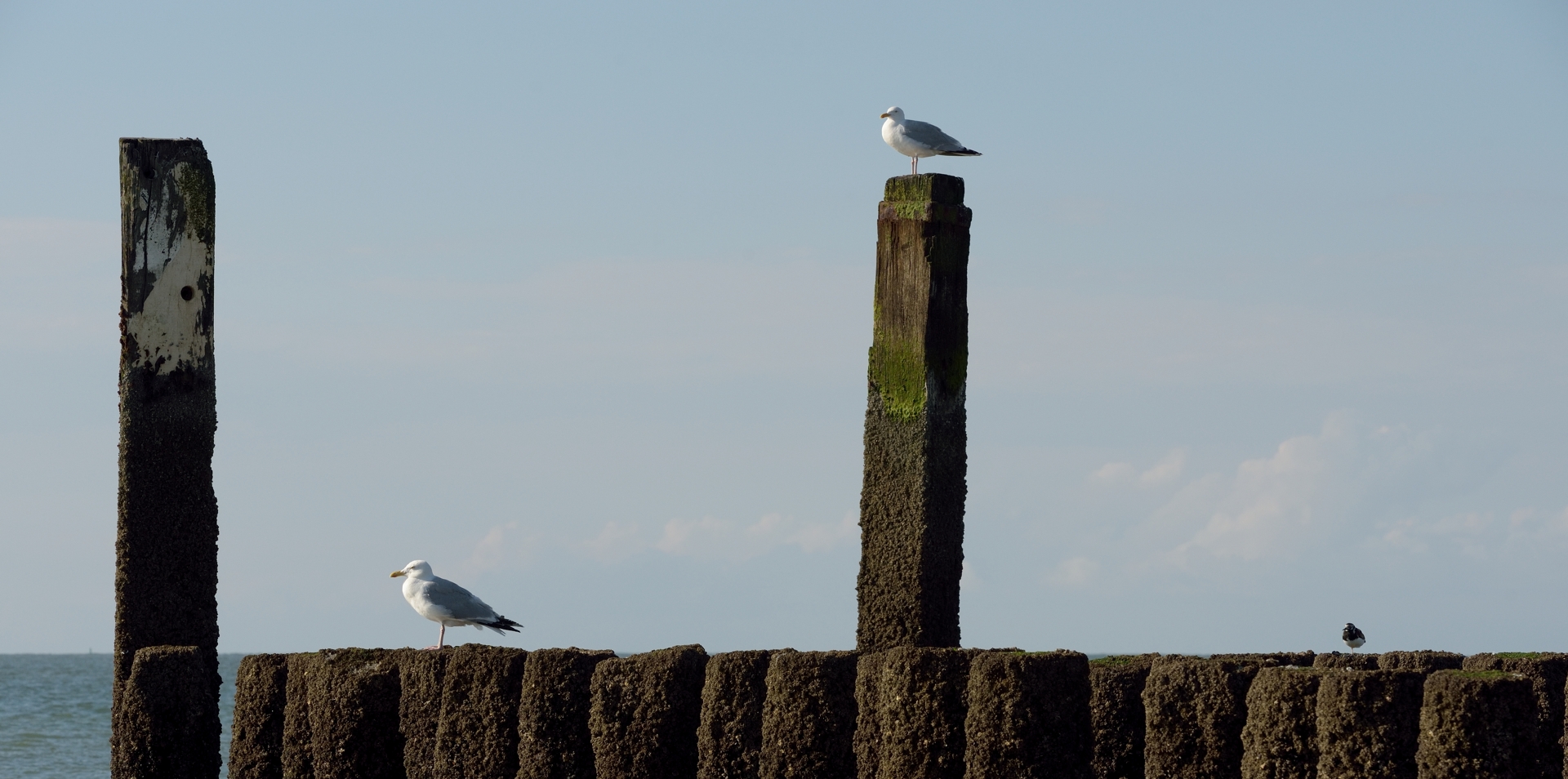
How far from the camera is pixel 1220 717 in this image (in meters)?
8.30

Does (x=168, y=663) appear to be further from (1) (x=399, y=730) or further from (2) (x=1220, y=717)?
(2) (x=1220, y=717)

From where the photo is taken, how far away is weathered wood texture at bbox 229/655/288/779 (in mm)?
11062

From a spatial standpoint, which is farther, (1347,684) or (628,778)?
(628,778)

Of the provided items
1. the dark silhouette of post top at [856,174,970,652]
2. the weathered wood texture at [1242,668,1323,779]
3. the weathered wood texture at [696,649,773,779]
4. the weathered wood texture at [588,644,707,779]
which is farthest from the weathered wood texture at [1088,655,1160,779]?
the weathered wood texture at [588,644,707,779]

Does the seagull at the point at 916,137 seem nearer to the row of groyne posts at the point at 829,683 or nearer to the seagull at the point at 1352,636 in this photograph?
the row of groyne posts at the point at 829,683

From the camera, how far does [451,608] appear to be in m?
12.9

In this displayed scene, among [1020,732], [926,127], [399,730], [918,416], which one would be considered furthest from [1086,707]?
[926,127]

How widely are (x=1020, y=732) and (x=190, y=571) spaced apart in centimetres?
602

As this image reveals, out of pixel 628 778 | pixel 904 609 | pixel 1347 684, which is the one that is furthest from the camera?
pixel 904 609

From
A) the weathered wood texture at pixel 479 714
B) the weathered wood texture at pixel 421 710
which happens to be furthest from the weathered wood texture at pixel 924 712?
the weathered wood texture at pixel 421 710

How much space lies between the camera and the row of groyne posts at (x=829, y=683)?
26.0 feet

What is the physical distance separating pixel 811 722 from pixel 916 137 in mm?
4914

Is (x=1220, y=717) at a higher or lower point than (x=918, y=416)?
lower

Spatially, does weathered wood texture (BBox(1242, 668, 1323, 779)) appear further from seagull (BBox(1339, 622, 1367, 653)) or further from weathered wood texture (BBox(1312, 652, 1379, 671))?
seagull (BBox(1339, 622, 1367, 653))
